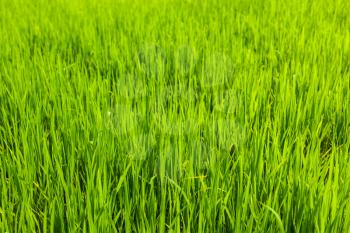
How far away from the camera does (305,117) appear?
1436mm

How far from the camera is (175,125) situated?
3.98ft

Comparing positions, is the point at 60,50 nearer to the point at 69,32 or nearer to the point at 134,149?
the point at 69,32

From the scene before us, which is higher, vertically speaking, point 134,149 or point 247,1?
point 247,1

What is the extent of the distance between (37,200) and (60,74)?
708 mm

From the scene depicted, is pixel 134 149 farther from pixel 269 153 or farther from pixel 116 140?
pixel 269 153

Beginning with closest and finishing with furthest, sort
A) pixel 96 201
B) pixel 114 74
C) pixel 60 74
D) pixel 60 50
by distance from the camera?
pixel 96 201
pixel 60 74
pixel 114 74
pixel 60 50

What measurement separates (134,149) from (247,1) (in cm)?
270

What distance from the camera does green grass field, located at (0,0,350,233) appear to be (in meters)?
0.88

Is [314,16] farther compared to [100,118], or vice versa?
[314,16]

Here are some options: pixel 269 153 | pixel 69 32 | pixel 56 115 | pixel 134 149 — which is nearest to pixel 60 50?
pixel 69 32

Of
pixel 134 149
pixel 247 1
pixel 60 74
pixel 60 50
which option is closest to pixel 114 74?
pixel 60 74

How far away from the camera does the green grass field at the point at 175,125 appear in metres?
0.88

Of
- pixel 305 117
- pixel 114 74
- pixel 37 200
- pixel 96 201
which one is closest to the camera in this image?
pixel 96 201

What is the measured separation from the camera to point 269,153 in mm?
1146
